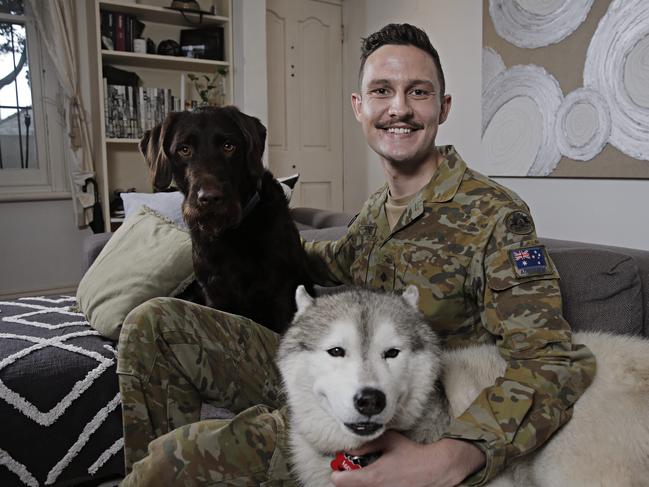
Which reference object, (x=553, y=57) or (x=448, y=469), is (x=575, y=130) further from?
(x=448, y=469)

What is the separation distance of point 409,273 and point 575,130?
7.59 feet

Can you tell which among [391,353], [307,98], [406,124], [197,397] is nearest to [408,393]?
[391,353]

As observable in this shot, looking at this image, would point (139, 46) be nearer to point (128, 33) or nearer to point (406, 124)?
point (128, 33)

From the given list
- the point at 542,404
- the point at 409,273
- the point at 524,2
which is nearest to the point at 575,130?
the point at 524,2

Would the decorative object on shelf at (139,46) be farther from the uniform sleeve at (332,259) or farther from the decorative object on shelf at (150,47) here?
the uniform sleeve at (332,259)

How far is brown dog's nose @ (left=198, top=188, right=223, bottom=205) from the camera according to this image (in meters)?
1.69

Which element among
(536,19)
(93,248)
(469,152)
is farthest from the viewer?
(469,152)

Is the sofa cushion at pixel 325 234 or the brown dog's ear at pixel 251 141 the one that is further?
the sofa cushion at pixel 325 234

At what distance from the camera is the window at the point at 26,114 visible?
14.7 ft

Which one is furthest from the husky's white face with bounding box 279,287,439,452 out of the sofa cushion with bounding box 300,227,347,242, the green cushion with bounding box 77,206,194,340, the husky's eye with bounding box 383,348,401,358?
the sofa cushion with bounding box 300,227,347,242

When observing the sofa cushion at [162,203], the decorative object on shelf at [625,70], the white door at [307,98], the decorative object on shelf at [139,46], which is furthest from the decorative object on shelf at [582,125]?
the decorative object on shelf at [139,46]

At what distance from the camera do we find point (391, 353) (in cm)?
107

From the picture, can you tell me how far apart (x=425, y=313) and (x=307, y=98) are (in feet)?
15.5

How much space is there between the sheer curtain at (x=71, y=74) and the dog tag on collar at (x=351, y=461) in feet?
13.2
